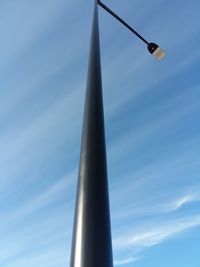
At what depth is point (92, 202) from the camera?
4016 mm

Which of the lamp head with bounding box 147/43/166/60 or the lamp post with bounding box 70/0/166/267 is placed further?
the lamp head with bounding box 147/43/166/60

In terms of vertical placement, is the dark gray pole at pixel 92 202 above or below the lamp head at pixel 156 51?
below

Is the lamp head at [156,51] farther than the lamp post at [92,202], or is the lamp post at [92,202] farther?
the lamp head at [156,51]

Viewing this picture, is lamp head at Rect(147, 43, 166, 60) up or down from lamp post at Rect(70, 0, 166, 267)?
up

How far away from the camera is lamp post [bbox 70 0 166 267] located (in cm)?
348

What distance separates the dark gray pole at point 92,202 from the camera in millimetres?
3477

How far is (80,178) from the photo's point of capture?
4.54 m

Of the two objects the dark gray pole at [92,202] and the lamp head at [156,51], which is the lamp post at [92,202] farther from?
the lamp head at [156,51]

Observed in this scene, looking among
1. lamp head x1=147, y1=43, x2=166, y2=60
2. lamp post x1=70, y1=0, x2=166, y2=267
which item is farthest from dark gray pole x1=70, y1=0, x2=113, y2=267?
lamp head x1=147, y1=43, x2=166, y2=60

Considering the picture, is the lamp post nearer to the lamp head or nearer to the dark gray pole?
the dark gray pole

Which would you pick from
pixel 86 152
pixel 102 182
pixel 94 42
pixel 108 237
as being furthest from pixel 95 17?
pixel 108 237

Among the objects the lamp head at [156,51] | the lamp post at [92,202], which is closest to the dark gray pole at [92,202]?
the lamp post at [92,202]

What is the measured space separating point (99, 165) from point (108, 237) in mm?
1221

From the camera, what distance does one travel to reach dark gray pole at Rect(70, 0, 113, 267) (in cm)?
348
